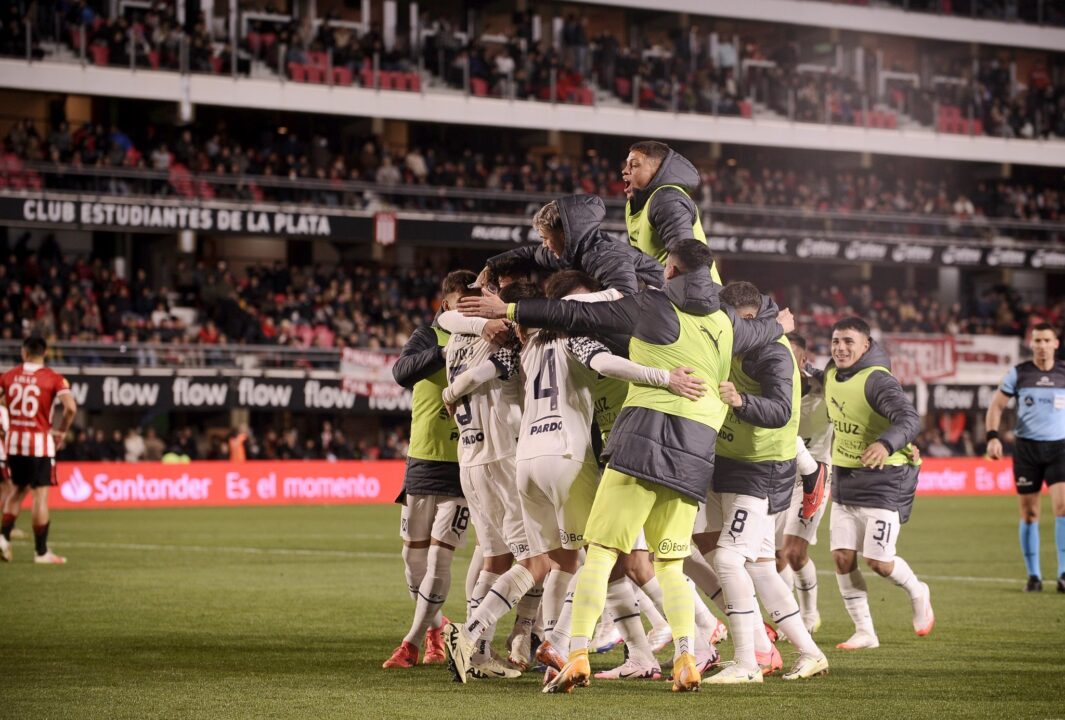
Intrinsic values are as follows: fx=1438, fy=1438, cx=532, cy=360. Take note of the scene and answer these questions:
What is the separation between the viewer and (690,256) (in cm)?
780

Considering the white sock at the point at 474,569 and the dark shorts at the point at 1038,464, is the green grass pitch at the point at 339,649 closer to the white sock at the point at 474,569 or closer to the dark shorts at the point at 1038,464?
the white sock at the point at 474,569

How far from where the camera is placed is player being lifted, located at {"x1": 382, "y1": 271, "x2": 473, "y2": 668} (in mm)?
9141

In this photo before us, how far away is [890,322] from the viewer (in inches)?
1778

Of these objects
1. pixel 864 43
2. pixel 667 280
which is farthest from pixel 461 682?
pixel 864 43

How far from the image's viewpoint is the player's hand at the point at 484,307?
25.6ft

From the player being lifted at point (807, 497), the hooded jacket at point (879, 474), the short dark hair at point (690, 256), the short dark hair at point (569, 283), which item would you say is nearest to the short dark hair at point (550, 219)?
the short dark hair at point (569, 283)

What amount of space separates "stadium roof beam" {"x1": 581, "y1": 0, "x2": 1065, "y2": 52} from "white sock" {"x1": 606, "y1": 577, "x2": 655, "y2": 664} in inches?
1477

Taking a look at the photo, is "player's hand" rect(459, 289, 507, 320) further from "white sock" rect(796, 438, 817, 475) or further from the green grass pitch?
"white sock" rect(796, 438, 817, 475)

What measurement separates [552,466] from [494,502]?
2.83ft

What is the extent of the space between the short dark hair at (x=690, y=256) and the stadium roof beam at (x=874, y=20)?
1473 inches

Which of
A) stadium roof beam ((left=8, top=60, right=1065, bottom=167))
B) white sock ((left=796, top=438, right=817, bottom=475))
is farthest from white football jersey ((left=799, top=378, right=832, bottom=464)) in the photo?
stadium roof beam ((left=8, top=60, right=1065, bottom=167))

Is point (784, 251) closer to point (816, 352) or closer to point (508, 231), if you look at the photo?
point (816, 352)

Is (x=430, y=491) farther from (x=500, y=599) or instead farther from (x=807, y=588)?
(x=807, y=588)

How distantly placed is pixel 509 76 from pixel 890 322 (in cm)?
1424
